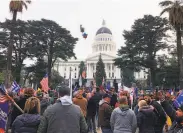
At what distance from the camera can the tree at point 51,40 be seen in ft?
137

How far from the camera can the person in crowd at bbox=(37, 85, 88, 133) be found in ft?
13.7

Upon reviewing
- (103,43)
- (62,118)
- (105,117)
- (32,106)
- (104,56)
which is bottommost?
(105,117)

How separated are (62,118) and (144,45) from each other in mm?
37249

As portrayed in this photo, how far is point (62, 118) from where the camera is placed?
13.7 feet

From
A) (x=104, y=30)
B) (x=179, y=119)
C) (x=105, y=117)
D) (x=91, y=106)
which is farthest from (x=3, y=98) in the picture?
(x=104, y=30)

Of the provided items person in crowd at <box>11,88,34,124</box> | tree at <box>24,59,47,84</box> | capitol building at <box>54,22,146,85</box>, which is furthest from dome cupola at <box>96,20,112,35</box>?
person in crowd at <box>11,88,34,124</box>

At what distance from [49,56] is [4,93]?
3721 cm

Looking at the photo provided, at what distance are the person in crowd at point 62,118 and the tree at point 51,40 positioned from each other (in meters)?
37.1

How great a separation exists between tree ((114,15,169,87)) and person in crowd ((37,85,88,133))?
3552 centimetres

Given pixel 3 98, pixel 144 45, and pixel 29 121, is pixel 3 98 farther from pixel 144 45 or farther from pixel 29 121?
pixel 144 45

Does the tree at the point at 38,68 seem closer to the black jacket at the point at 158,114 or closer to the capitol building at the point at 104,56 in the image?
the black jacket at the point at 158,114

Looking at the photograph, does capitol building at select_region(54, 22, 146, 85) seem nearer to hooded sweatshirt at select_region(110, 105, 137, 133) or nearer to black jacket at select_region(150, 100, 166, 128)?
black jacket at select_region(150, 100, 166, 128)

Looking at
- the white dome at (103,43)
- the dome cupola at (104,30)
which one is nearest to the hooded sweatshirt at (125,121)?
the white dome at (103,43)

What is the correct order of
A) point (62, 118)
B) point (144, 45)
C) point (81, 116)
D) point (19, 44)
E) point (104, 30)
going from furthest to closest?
point (104, 30) < point (19, 44) < point (144, 45) < point (81, 116) < point (62, 118)
